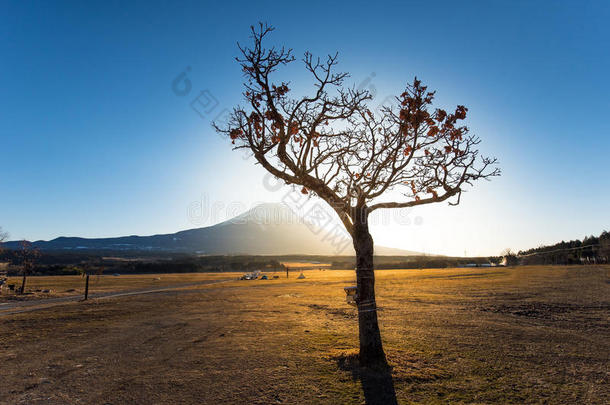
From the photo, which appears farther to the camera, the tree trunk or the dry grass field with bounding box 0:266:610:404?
the tree trunk

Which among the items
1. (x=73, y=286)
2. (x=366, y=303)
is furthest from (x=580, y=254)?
(x=73, y=286)

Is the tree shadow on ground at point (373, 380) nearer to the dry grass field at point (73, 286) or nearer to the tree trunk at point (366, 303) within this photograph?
the tree trunk at point (366, 303)

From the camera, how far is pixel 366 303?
811cm

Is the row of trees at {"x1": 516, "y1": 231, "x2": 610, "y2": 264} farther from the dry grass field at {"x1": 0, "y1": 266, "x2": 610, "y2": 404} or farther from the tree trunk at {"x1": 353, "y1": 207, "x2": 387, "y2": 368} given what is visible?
the tree trunk at {"x1": 353, "y1": 207, "x2": 387, "y2": 368}

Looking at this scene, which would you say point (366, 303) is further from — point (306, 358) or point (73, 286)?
point (73, 286)

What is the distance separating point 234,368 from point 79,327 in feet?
35.7

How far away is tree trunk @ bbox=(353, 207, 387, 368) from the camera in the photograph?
26.4 ft

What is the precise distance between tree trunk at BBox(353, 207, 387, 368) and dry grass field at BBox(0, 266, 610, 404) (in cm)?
51

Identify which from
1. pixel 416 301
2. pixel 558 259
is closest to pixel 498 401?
pixel 416 301

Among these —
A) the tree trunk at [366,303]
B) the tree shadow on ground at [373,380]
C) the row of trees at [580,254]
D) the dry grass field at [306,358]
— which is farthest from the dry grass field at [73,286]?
the row of trees at [580,254]

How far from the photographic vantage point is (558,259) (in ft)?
230

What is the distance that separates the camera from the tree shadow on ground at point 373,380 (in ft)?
20.8

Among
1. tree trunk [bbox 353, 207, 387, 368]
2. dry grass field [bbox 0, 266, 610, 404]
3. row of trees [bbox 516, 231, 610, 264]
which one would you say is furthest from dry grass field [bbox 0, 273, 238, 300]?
row of trees [bbox 516, 231, 610, 264]

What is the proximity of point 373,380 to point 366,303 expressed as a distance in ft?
5.81
